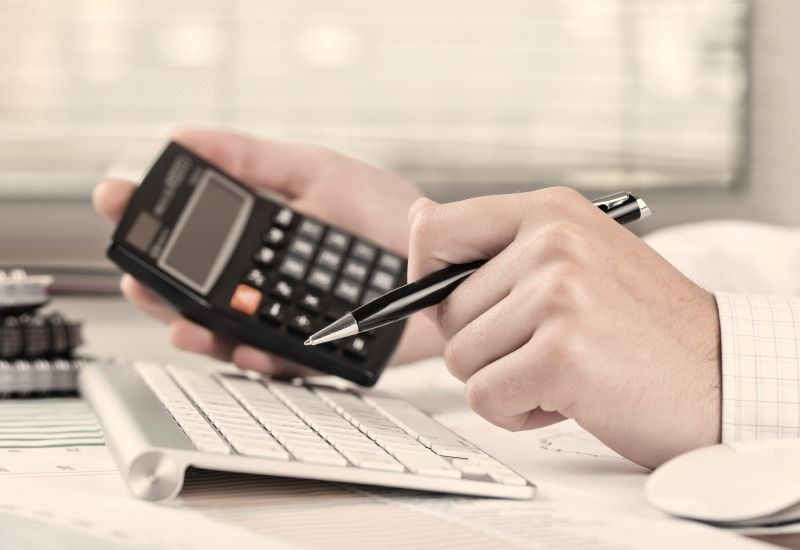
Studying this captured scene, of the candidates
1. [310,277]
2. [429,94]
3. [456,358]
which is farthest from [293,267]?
[429,94]

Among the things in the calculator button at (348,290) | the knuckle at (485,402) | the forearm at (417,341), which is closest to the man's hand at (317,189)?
the forearm at (417,341)

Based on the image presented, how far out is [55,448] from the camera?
18.1 inches

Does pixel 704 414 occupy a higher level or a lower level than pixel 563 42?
lower

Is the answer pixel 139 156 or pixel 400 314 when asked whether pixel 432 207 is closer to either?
pixel 400 314

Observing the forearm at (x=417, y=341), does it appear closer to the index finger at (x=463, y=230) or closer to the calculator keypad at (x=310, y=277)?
the calculator keypad at (x=310, y=277)

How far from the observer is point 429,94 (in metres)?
1.20

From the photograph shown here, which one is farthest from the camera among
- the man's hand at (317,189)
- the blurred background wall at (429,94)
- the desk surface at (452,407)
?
the blurred background wall at (429,94)

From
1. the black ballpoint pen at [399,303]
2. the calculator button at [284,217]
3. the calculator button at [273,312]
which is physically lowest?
the calculator button at [273,312]

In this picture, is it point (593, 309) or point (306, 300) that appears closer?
point (593, 309)

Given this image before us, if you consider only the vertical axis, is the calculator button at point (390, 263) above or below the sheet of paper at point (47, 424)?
above

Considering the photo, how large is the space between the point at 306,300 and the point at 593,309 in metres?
0.28

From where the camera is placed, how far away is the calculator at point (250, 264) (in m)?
0.64

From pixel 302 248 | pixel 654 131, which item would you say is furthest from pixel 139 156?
pixel 654 131

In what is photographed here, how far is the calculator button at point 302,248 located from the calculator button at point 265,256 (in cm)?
Result: 2
